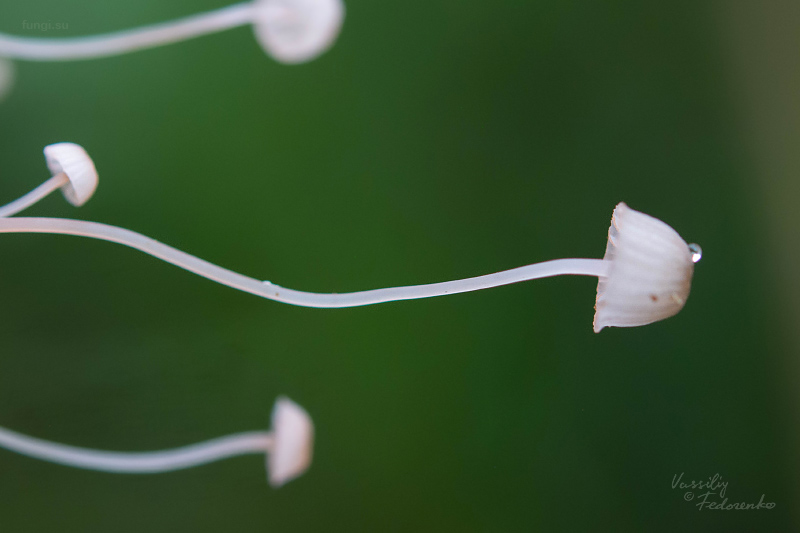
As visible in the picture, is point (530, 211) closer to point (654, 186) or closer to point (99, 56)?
point (654, 186)

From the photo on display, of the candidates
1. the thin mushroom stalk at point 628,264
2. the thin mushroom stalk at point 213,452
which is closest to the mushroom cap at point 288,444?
the thin mushroom stalk at point 213,452

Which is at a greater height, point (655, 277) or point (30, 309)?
point (30, 309)

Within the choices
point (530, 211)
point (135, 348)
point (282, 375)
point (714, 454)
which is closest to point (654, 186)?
point (530, 211)

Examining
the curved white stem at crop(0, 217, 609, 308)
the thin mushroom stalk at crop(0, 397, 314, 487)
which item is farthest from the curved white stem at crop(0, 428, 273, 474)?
the curved white stem at crop(0, 217, 609, 308)

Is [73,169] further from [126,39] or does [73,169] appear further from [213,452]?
[213,452]

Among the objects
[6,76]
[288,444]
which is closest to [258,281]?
[288,444]

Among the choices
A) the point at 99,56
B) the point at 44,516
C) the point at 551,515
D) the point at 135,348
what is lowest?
the point at 551,515

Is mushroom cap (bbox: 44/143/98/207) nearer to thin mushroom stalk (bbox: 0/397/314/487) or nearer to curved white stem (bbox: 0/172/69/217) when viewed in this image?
curved white stem (bbox: 0/172/69/217)
